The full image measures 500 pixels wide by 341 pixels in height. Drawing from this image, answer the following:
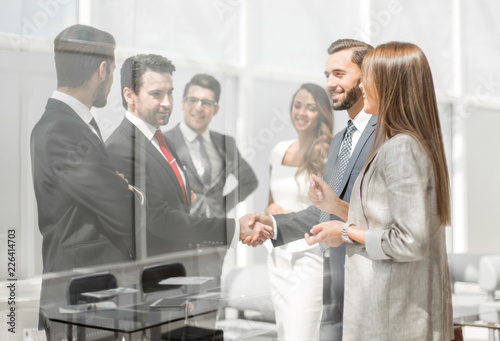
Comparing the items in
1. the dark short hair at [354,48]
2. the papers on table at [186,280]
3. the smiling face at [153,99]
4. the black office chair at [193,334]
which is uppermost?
the dark short hair at [354,48]

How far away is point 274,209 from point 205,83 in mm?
766

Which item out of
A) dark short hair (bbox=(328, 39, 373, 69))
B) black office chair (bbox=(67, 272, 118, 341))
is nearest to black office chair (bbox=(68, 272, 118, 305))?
black office chair (bbox=(67, 272, 118, 341))

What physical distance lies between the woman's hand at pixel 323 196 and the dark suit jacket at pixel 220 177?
12.2 inches

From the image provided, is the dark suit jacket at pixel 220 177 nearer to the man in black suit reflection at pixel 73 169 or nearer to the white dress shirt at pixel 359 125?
the man in black suit reflection at pixel 73 169

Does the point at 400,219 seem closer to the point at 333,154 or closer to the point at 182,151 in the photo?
the point at 333,154

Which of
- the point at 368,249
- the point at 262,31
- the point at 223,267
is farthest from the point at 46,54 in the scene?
the point at 368,249

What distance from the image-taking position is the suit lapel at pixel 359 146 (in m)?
3.20

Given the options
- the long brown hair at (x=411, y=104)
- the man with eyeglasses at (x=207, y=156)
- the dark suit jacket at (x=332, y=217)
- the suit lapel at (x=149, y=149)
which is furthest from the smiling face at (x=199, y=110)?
the long brown hair at (x=411, y=104)

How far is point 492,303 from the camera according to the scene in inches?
166

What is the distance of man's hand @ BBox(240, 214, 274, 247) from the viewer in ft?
10.9

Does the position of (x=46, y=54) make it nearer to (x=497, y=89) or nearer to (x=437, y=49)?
(x=437, y=49)

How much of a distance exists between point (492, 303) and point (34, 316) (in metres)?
2.95

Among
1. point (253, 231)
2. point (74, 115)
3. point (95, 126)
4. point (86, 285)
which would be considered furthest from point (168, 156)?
point (86, 285)

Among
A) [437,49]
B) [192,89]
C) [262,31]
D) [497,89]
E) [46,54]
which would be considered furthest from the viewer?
[497,89]
